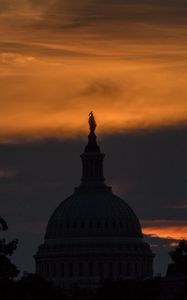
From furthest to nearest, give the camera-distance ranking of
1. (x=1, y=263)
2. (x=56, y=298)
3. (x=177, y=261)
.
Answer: (x=56, y=298) → (x=177, y=261) → (x=1, y=263)

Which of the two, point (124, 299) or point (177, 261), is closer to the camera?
point (177, 261)

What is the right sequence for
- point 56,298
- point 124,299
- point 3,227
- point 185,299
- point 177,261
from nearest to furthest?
1. point 3,227
2. point 177,261
3. point 185,299
4. point 56,298
5. point 124,299

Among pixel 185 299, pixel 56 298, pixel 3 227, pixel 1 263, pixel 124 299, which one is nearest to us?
pixel 3 227

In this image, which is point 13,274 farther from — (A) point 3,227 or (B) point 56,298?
(B) point 56,298

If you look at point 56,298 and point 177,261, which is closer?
point 177,261

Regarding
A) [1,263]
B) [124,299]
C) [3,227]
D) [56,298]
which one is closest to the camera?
[3,227]

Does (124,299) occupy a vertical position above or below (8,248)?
above

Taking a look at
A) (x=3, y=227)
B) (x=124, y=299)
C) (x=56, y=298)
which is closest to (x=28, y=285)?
(x=56, y=298)

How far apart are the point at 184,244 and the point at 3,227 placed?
29.1m

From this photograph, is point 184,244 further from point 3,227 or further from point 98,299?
point 98,299

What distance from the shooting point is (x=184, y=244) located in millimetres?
149625

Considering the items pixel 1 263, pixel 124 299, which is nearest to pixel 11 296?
pixel 1 263

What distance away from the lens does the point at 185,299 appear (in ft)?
519

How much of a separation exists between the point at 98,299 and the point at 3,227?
77052 mm
